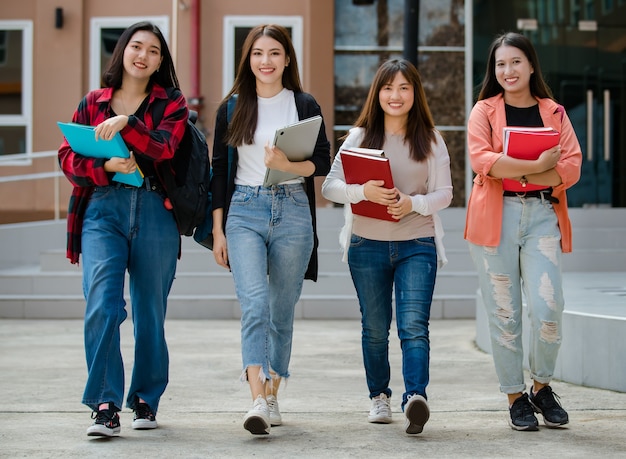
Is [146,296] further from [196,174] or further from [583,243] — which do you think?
[583,243]

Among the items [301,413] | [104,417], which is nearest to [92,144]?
[104,417]

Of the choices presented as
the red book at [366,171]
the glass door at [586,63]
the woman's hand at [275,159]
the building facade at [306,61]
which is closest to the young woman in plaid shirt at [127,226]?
the woman's hand at [275,159]

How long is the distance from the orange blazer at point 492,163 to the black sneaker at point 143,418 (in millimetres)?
1720

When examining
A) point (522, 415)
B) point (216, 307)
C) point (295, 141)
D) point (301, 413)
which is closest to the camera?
point (295, 141)

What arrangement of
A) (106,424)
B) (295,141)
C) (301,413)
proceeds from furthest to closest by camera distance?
(301,413)
(295,141)
(106,424)

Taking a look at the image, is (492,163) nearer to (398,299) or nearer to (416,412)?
(398,299)

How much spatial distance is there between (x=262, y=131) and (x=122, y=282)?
0.95 m

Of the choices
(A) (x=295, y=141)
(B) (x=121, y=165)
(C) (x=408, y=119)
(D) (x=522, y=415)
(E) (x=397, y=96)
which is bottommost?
(D) (x=522, y=415)

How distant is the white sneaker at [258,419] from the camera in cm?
440

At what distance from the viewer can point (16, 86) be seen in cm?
1480

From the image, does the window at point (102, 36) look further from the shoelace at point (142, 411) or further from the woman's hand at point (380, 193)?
the woman's hand at point (380, 193)

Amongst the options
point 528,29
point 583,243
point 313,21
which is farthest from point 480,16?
point 583,243

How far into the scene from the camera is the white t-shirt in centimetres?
477

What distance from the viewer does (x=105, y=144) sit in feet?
14.8
